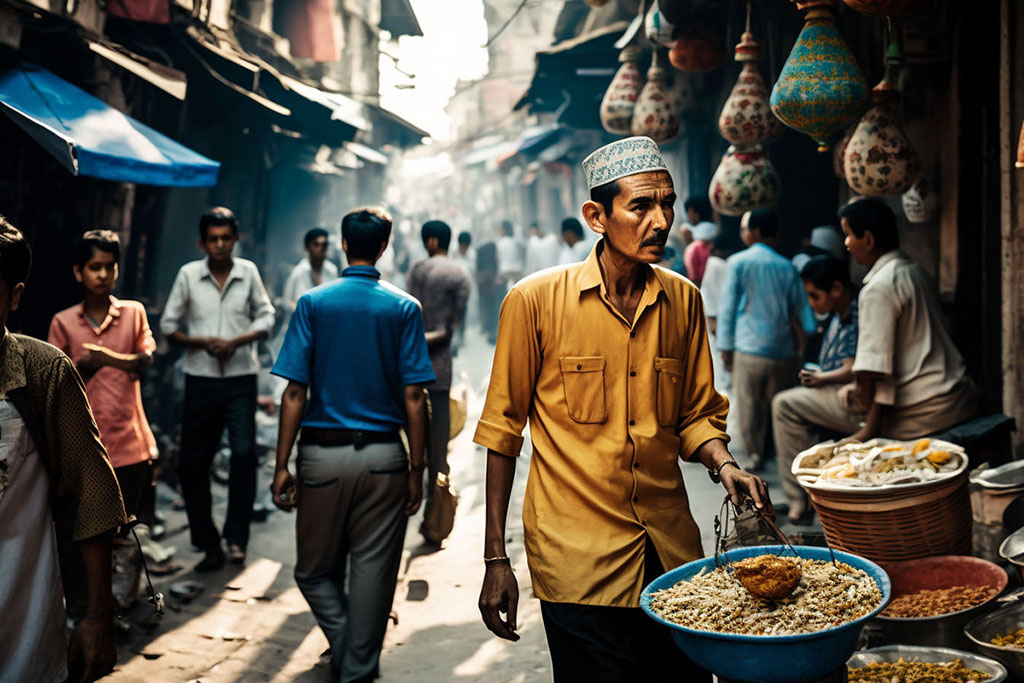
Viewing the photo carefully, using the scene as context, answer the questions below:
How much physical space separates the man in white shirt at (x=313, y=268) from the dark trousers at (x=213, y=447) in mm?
2801

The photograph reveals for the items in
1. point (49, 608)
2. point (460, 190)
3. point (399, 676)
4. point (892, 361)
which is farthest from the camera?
point (460, 190)

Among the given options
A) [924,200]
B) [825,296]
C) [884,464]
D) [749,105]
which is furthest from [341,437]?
[924,200]

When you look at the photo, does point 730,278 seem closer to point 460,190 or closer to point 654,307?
point 654,307

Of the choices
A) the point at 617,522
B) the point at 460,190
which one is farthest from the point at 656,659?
the point at 460,190

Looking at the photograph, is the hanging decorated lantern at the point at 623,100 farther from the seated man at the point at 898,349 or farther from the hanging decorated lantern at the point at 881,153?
the seated man at the point at 898,349

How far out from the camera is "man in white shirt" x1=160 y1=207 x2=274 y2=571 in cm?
638

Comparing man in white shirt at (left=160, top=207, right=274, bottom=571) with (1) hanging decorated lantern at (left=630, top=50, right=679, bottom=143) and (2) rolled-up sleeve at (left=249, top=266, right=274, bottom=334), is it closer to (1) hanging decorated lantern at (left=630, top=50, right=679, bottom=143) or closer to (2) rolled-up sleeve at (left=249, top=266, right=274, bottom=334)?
(2) rolled-up sleeve at (left=249, top=266, right=274, bottom=334)

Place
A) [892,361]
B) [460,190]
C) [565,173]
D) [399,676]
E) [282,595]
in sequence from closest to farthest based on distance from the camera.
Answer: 1. [399,676]
2. [892,361]
3. [282,595]
4. [565,173]
5. [460,190]

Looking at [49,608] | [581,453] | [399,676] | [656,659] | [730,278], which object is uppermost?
[730,278]

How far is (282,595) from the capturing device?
19.8ft

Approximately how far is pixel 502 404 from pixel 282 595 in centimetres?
360

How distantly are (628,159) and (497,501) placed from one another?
1078 millimetres

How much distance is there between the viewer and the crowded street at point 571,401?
2664 millimetres

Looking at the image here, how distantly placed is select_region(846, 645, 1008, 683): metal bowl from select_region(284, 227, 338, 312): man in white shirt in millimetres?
6372
